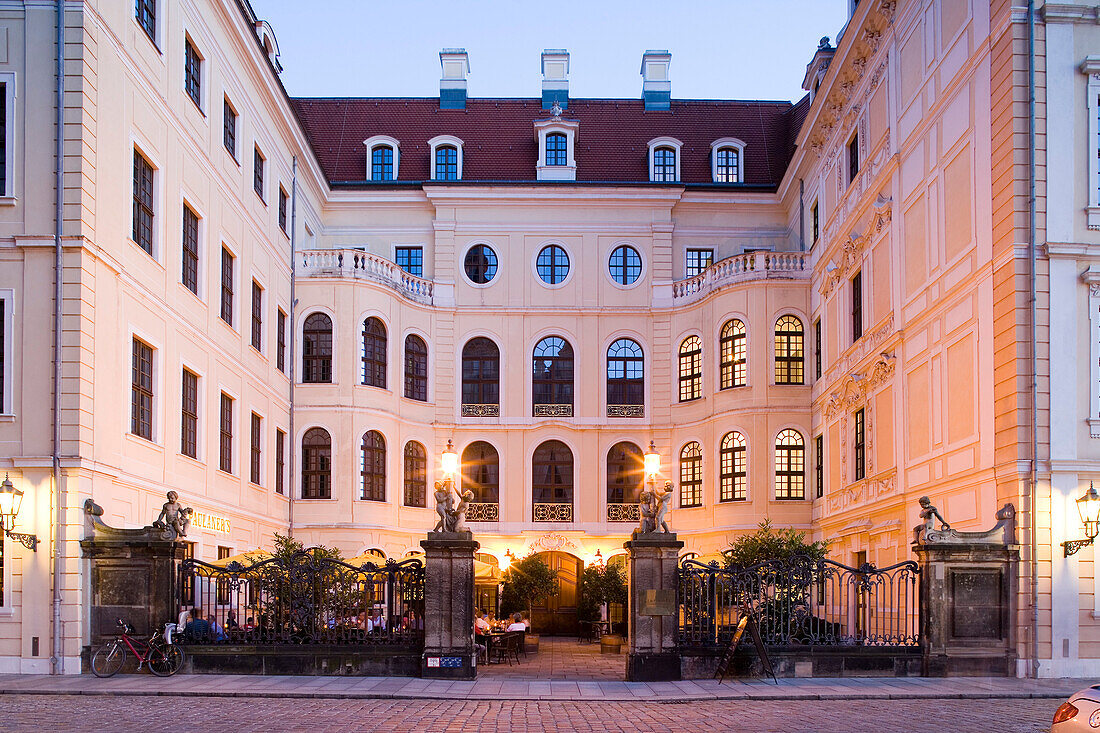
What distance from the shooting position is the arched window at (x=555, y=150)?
1813 inches

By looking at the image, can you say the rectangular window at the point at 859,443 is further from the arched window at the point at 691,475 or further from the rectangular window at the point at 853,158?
the arched window at the point at 691,475

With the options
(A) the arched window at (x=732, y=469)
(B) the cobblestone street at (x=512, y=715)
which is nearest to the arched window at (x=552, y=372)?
(A) the arched window at (x=732, y=469)

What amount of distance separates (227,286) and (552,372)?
1500 centimetres

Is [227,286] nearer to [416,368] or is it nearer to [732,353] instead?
[416,368]

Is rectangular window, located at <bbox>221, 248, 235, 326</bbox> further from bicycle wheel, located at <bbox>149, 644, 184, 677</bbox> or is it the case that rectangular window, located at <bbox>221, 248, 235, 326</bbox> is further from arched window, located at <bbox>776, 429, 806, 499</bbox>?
arched window, located at <bbox>776, 429, 806, 499</bbox>

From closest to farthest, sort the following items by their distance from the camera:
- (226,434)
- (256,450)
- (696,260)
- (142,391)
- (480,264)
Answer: (142,391) < (226,434) < (256,450) < (480,264) < (696,260)

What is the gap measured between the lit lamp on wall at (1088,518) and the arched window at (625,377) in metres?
23.4

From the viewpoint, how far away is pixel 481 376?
43.9 metres

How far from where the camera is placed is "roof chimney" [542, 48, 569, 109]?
4969 centimetres

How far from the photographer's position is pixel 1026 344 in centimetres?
2183

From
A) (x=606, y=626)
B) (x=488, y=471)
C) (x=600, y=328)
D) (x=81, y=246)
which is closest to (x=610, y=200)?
(x=600, y=328)

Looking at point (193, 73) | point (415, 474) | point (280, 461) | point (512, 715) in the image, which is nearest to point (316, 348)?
point (280, 461)

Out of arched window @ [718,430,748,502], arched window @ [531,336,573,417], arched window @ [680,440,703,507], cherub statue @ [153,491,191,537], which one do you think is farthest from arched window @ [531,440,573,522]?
cherub statue @ [153,491,191,537]

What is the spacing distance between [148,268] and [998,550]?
57.0 feet
